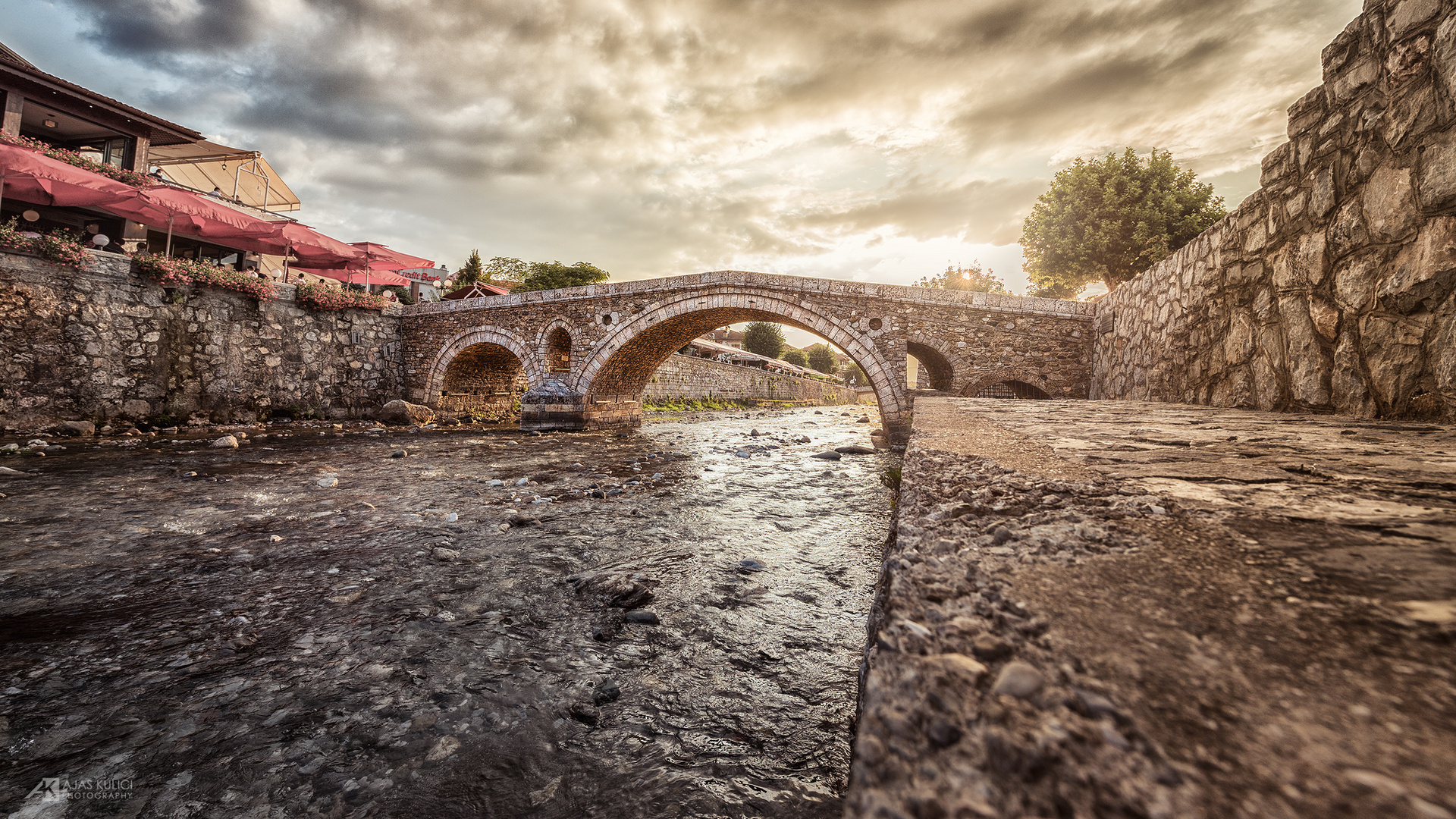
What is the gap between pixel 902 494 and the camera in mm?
1553

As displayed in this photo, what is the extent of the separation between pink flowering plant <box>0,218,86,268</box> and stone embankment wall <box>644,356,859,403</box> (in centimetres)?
1325

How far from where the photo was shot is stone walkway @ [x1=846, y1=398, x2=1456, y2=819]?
1.34 ft

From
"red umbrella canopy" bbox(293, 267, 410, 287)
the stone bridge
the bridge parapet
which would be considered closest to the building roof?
"red umbrella canopy" bbox(293, 267, 410, 287)

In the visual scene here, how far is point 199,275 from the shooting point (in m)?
10.7

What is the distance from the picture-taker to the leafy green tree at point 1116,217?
16.7 meters

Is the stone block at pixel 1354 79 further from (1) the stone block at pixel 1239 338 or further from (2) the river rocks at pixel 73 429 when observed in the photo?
(2) the river rocks at pixel 73 429

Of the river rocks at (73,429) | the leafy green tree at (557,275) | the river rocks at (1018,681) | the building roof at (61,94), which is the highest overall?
the leafy green tree at (557,275)

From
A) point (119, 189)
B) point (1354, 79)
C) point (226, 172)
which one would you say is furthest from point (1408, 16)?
point (226, 172)

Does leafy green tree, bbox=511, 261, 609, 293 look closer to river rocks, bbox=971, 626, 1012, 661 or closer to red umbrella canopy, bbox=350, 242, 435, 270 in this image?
red umbrella canopy, bbox=350, 242, 435, 270

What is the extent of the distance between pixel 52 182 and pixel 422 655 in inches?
576

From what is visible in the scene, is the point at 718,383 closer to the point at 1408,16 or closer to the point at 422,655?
the point at 1408,16

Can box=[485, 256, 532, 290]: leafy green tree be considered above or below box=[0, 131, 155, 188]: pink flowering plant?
above

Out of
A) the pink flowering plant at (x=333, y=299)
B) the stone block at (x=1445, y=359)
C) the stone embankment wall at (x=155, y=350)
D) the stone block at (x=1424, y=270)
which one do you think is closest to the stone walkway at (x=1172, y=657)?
the stone block at (x=1445, y=359)

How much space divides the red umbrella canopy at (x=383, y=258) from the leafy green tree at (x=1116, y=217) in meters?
21.5
